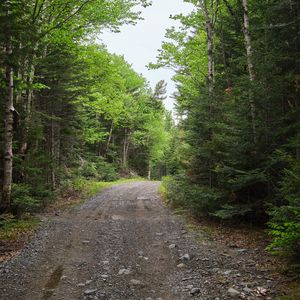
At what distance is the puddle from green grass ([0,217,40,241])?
127 inches

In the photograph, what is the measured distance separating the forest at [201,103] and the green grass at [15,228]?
59 centimetres

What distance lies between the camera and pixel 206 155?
11.5 meters

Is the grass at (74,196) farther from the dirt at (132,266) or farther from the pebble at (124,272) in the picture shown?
the pebble at (124,272)

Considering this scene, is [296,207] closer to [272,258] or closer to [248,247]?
[272,258]

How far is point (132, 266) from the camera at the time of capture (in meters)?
7.20

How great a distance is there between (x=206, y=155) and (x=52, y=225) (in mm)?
6202

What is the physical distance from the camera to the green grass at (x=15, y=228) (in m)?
9.63

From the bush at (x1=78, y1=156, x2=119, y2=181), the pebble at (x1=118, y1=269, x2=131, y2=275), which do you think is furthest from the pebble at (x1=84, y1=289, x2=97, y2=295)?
the bush at (x1=78, y1=156, x2=119, y2=181)

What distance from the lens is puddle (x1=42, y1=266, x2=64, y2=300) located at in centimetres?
575

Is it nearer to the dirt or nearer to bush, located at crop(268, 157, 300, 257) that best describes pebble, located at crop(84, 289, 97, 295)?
the dirt

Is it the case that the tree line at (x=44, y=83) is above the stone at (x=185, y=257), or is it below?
above

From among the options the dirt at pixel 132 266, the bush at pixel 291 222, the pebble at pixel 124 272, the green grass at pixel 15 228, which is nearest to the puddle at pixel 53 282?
the dirt at pixel 132 266

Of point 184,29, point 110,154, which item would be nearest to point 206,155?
point 184,29

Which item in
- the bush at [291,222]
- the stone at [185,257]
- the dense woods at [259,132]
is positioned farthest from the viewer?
the dense woods at [259,132]
